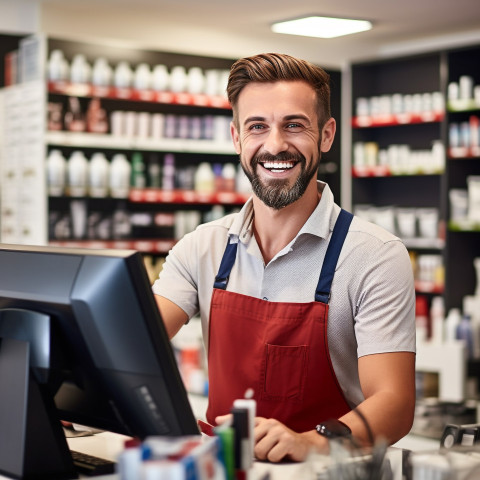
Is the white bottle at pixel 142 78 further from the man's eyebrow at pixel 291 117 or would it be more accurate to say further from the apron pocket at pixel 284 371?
the apron pocket at pixel 284 371

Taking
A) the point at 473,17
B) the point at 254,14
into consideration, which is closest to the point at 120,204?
the point at 254,14

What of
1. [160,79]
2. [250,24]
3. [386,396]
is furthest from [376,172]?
[386,396]

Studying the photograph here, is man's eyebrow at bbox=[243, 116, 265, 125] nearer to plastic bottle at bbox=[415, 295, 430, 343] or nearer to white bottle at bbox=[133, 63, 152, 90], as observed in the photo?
white bottle at bbox=[133, 63, 152, 90]

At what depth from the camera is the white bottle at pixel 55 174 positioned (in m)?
5.88

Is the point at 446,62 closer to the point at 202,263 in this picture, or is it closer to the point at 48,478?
the point at 202,263

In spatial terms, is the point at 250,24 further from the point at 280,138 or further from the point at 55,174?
the point at 280,138

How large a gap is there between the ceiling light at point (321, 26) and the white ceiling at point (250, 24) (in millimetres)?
66

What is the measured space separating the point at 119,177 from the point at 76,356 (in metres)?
4.71

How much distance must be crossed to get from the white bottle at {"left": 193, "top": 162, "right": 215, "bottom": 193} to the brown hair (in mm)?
4255

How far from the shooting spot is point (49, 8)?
645cm

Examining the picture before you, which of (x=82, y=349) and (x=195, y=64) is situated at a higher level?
(x=195, y=64)

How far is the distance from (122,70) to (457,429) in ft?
16.0

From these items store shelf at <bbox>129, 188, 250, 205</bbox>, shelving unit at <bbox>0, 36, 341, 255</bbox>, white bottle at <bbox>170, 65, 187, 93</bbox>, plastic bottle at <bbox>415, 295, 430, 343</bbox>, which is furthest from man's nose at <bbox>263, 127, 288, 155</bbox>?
plastic bottle at <bbox>415, 295, 430, 343</bbox>

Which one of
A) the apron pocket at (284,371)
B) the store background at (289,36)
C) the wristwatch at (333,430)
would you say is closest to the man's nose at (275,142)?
the apron pocket at (284,371)
